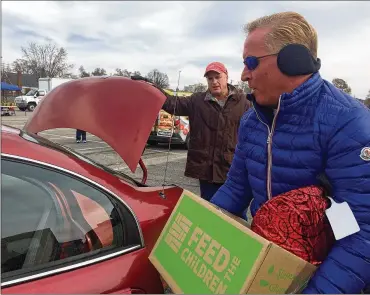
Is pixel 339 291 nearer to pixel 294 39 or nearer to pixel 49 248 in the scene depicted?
pixel 294 39

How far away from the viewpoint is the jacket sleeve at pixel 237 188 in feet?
5.74

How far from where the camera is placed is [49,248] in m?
1.53

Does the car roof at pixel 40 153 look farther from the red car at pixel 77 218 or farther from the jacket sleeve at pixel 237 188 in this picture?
the jacket sleeve at pixel 237 188

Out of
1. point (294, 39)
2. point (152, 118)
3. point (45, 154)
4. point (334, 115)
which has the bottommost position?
point (45, 154)

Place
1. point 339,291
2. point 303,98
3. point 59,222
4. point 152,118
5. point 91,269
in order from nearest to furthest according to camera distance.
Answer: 1. point 339,291
2. point 303,98
3. point 91,269
4. point 59,222
5. point 152,118

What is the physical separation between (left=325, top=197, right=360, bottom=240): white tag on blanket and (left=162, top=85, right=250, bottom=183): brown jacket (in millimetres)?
1905

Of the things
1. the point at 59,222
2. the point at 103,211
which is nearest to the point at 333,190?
the point at 103,211

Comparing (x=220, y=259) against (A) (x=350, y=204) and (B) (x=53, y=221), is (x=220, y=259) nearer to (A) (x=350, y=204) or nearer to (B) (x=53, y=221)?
(A) (x=350, y=204)

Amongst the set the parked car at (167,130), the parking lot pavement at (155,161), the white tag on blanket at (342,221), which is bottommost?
the parking lot pavement at (155,161)

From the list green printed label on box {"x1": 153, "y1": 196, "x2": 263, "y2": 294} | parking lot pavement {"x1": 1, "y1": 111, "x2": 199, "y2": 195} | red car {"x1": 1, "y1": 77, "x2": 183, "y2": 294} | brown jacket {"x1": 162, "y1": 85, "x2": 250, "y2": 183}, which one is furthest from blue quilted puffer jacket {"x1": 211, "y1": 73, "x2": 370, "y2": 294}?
parking lot pavement {"x1": 1, "y1": 111, "x2": 199, "y2": 195}

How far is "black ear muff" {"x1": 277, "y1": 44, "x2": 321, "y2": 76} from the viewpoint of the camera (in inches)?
51.8

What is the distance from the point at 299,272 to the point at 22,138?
131 centimetres

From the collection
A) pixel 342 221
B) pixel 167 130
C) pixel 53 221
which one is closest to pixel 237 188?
pixel 342 221

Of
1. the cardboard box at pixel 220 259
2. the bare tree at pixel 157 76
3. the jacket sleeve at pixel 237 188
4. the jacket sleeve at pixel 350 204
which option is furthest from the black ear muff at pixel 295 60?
the bare tree at pixel 157 76
